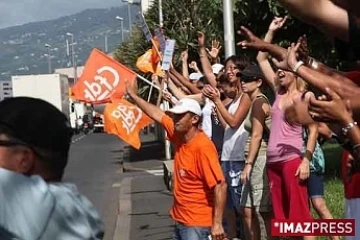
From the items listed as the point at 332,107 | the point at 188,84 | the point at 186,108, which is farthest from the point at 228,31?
the point at 332,107

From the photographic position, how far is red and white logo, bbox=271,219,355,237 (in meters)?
3.99

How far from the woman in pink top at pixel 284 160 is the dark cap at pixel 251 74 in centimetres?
44

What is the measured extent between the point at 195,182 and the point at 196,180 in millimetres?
21

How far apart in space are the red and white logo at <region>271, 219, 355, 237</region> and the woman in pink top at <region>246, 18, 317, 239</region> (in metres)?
3.29

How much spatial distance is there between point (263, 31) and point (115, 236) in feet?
19.7

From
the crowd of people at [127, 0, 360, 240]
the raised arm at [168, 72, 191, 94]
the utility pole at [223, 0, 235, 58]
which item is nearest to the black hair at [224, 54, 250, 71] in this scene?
the crowd of people at [127, 0, 360, 240]

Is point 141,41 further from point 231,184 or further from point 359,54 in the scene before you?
point 359,54

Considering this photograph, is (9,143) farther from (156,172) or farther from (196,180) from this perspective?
(156,172)

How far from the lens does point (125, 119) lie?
13195 millimetres

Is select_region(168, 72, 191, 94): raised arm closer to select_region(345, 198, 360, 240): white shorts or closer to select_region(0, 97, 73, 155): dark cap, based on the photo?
select_region(345, 198, 360, 240): white shorts

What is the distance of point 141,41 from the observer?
30.6 meters

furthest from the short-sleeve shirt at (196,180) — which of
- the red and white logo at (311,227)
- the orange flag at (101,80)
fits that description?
the orange flag at (101,80)

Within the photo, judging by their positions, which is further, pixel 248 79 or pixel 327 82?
pixel 248 79

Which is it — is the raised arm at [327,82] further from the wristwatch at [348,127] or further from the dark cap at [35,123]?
the dark cap at [35,123]
